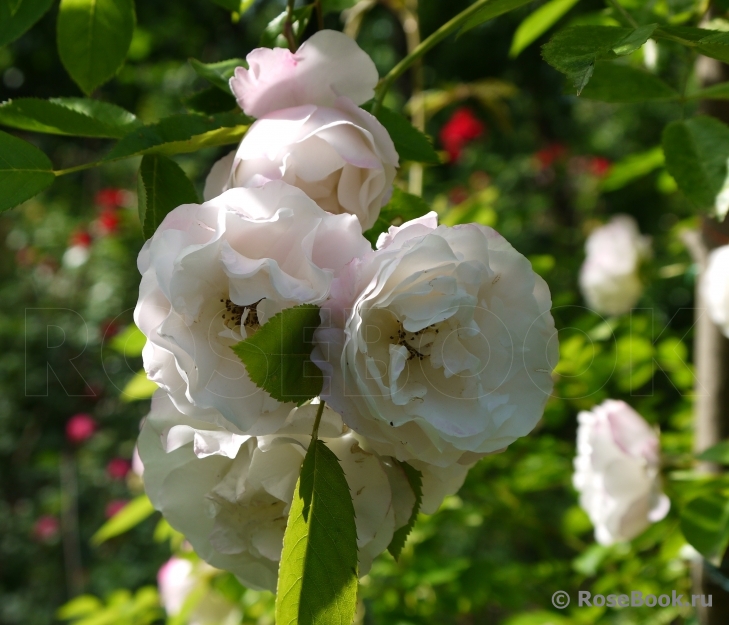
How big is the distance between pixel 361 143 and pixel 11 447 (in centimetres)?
311

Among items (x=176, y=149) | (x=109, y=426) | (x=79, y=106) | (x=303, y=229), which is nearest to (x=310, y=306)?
(x=303, y=229)

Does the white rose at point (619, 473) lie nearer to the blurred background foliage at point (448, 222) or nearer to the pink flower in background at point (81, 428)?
the blurred background foliage at point (448, 222)

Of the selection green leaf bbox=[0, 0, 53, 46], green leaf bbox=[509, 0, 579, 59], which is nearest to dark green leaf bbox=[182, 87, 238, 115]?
green leaf bbox=[0, 0, 53, 46]

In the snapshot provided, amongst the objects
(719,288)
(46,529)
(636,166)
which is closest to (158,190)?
(719,288)

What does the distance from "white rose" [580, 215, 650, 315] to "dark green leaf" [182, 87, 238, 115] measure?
97cm

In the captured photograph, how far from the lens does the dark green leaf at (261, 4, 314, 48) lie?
0.50m

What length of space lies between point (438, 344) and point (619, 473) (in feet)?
1.73

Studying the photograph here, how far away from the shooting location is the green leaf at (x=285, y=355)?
324mm

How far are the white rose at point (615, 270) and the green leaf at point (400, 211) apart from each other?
2.94ft

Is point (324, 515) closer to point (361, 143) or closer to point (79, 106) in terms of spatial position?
point (361, 143)

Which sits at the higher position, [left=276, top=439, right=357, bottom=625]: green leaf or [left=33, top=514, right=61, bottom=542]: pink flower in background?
[left=276, top=439, right=357, bottom=625]: green leaf

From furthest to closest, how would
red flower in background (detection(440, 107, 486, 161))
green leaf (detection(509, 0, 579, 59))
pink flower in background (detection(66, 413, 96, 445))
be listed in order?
pink flower in background (detection(66, 413, 96, 445)), red flower in background (detection(440, 107, 486, 161)), green leaf (detection(509, 0, 579, 59))

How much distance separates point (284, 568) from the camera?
342mm

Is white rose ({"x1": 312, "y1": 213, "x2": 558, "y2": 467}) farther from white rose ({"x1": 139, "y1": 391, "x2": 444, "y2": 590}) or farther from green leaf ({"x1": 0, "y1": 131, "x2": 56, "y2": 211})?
green leaf ({"x1": 0, "y1": 131, "x2": 56, "y2": 211})
